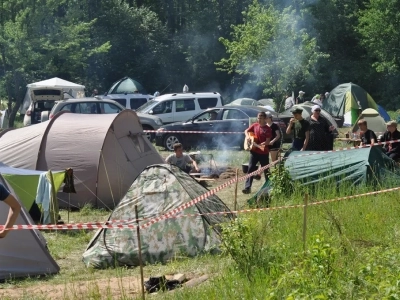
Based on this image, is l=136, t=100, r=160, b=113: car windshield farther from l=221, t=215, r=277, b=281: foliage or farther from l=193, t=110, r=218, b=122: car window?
l=221, t=215, r=277, b=281: foliage

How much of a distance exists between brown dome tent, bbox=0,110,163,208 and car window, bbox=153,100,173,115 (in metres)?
11.0

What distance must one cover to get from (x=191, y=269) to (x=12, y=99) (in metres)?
32.2

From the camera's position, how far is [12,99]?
1571 inches

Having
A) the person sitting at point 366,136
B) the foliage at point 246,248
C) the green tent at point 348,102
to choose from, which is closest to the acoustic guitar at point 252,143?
the person sitting at point 366,136

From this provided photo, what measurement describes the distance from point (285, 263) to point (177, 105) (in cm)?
2054

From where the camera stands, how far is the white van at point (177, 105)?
27422 millimetres

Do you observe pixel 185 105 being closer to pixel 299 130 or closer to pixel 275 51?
pixel 275 51

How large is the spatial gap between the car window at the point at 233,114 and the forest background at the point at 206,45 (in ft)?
42.2

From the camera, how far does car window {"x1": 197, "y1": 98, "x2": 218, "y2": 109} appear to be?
1110 inches

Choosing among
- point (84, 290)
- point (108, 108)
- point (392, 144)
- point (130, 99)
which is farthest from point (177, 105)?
point (84, 290)

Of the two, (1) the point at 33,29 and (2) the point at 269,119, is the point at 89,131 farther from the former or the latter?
(1) the point at 33,29

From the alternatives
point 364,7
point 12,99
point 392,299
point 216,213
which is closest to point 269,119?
point 216,213

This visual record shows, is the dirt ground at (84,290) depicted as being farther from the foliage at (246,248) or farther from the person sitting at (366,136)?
the person sitting at (366,136)

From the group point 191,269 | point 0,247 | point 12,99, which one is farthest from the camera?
point 12,99
